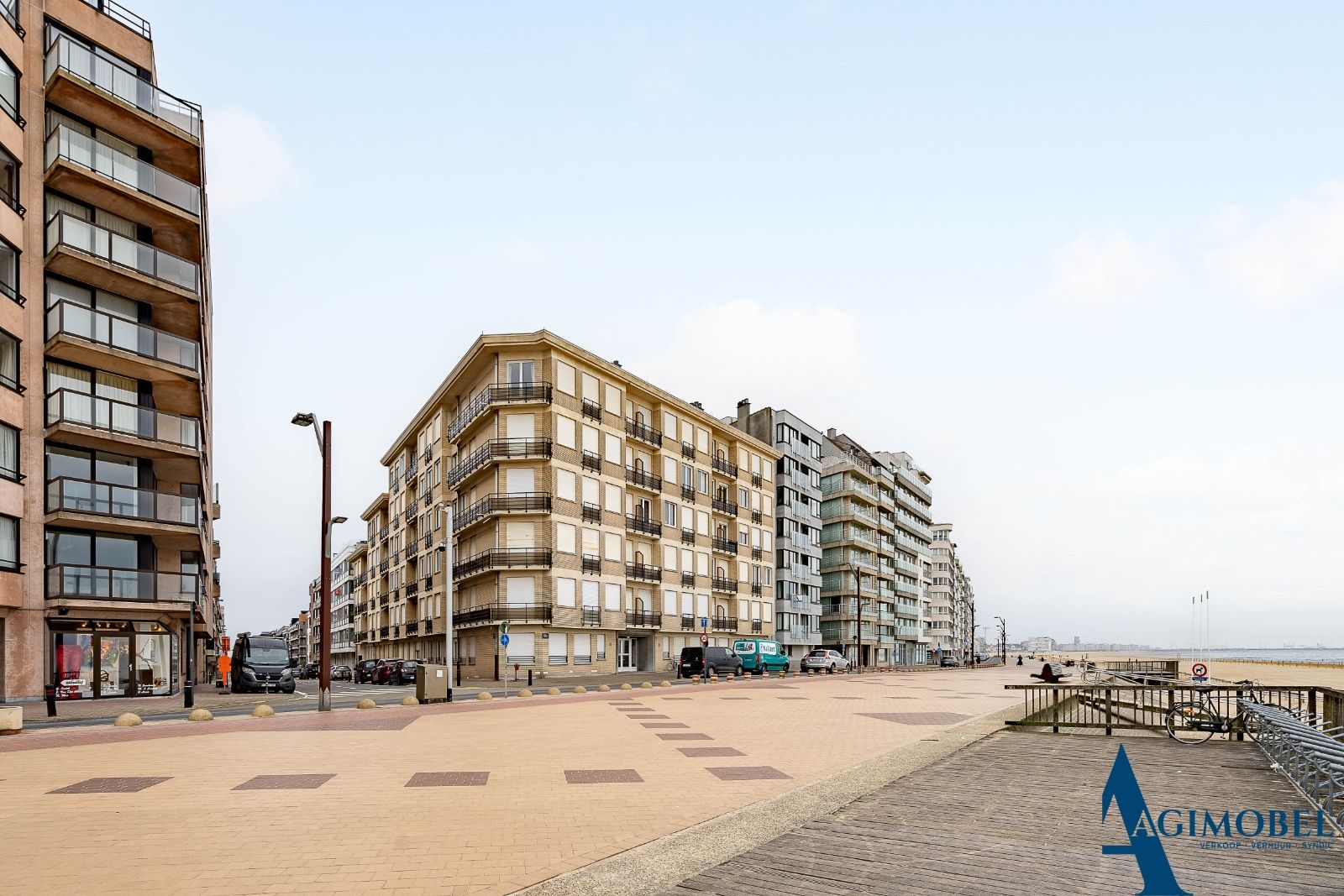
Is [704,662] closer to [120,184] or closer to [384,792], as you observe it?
[120,184]

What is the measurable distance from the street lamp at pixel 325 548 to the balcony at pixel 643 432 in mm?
32245

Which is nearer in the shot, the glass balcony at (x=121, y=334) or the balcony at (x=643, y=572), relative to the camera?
the glass balcony at (x=121, y=334)

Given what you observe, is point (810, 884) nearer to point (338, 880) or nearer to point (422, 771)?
point (338, 880)

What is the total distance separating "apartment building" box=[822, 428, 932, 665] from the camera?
299 ft

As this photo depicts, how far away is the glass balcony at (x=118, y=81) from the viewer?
2855cm

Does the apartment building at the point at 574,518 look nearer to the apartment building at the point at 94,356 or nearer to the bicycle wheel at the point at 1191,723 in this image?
the apartment building at the point at 94,356

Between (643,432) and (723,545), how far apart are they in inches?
513

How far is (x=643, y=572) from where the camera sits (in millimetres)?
57594

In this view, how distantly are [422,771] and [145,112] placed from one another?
2744 cm

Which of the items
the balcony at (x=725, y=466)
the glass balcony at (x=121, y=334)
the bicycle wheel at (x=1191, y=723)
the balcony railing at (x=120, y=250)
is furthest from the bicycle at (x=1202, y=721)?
the balcony at (x=725, y=466)

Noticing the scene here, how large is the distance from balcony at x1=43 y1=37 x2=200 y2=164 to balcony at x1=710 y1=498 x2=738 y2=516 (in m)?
41.4

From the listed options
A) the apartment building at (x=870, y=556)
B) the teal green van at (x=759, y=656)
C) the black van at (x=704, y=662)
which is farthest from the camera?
the apartment building at (x=870, y=556)

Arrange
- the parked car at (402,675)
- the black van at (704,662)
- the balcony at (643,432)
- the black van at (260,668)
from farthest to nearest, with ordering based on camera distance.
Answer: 1. the balcony at (643,432)
2. the parked car at (402,675)
3. the black van at (704,662)
4. the black van at (260,668)

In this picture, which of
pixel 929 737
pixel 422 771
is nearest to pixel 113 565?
pixel 422 771
